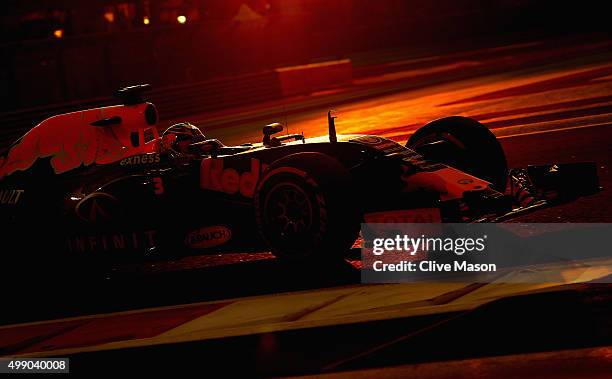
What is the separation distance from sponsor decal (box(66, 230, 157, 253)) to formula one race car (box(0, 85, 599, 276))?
0.01 m

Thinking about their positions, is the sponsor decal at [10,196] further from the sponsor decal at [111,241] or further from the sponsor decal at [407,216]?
the sponsor decal at [407,216]

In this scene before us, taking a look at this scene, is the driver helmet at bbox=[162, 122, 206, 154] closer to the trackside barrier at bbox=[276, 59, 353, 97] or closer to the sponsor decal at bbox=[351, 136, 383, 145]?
the sponsor decal at bbox=[351, 136, 383, 145]

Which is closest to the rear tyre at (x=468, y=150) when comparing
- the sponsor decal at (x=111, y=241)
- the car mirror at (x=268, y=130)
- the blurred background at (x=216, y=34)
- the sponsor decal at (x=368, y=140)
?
the sponsor decal at (x=368, y=140)

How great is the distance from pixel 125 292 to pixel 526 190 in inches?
116

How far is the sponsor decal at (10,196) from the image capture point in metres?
8.61

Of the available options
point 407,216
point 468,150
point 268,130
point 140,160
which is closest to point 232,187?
point 268,130

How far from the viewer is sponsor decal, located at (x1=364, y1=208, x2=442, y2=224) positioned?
7.26 metres

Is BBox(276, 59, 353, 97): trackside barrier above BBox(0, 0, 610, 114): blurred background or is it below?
below

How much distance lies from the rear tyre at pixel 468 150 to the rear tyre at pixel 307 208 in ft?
4.43

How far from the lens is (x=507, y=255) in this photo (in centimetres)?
728

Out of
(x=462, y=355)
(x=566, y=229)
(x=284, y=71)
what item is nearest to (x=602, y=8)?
(x=284, y=71)

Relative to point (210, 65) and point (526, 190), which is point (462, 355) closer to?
point (526, 190)

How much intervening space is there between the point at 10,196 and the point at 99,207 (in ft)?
3.14

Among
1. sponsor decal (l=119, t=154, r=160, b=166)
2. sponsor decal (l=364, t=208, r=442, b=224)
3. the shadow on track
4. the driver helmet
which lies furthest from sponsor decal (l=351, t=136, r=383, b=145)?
sponsor decal (l=119, t=154, r=160, b=166)
